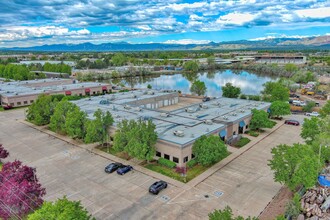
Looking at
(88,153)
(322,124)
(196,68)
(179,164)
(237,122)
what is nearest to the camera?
(179,164)

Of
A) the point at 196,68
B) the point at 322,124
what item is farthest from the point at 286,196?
the point at 196,68

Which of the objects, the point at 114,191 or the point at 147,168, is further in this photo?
the point at 147,168

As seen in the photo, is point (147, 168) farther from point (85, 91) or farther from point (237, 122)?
point (85, 91)

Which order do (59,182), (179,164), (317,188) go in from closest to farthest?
(317,188) → (59,182) → (179,164)

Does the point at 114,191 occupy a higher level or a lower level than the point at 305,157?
lower

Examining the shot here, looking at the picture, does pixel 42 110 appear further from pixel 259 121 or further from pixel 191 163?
pixel 259 121

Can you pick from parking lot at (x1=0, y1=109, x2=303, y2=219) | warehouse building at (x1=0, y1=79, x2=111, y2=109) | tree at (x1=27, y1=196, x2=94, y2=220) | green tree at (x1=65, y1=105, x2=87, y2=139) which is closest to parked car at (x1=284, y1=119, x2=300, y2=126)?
parking lot at (x1=0, y1=109, x2=303, y2=219)

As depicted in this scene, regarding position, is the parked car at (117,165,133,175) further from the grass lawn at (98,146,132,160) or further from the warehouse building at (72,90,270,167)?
the warehouse building at (72,90,270,167)

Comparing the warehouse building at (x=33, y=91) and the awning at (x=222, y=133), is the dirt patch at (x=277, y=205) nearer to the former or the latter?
the awning at (x=222, y=133)
